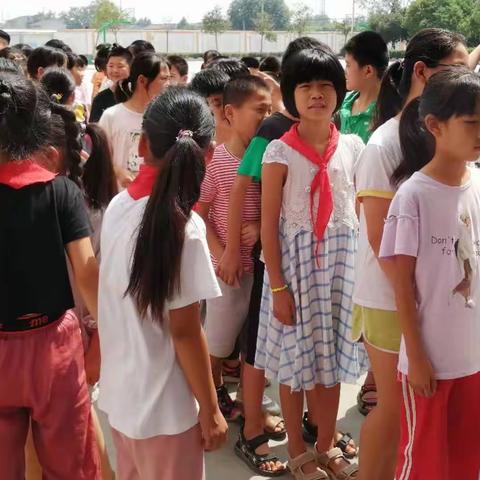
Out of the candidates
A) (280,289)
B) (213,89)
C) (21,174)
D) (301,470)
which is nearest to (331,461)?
(301,470)

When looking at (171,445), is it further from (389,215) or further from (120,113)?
(120,113)

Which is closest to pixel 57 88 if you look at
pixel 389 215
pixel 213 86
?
pixel 213 86

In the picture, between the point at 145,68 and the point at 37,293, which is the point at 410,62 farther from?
the point at 145,68

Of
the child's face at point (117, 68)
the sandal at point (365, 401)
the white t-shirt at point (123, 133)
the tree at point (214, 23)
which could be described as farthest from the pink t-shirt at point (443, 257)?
the tree at point (214, 23)

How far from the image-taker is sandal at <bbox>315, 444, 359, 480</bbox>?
2.29 meters

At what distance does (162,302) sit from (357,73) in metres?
2.42

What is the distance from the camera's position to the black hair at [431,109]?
1592 millimetres

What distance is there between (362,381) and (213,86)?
1.52 m

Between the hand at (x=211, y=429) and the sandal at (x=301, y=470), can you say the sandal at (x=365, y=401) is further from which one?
the hand at (x=211, y=429)

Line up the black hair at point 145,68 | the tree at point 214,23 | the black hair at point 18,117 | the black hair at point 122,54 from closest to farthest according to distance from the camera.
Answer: the black hair at point 18,117, the black hair at point 145,68, the black hair at point 122,54, the tree at point 214,23

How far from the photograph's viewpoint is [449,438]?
170cm

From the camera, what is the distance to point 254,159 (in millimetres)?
2359

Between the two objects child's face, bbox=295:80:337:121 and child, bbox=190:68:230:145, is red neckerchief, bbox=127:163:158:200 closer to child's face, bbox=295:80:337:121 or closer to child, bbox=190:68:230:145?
child's face, bbox=295:80:337:121

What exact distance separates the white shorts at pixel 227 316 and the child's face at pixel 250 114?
1.80 ft
